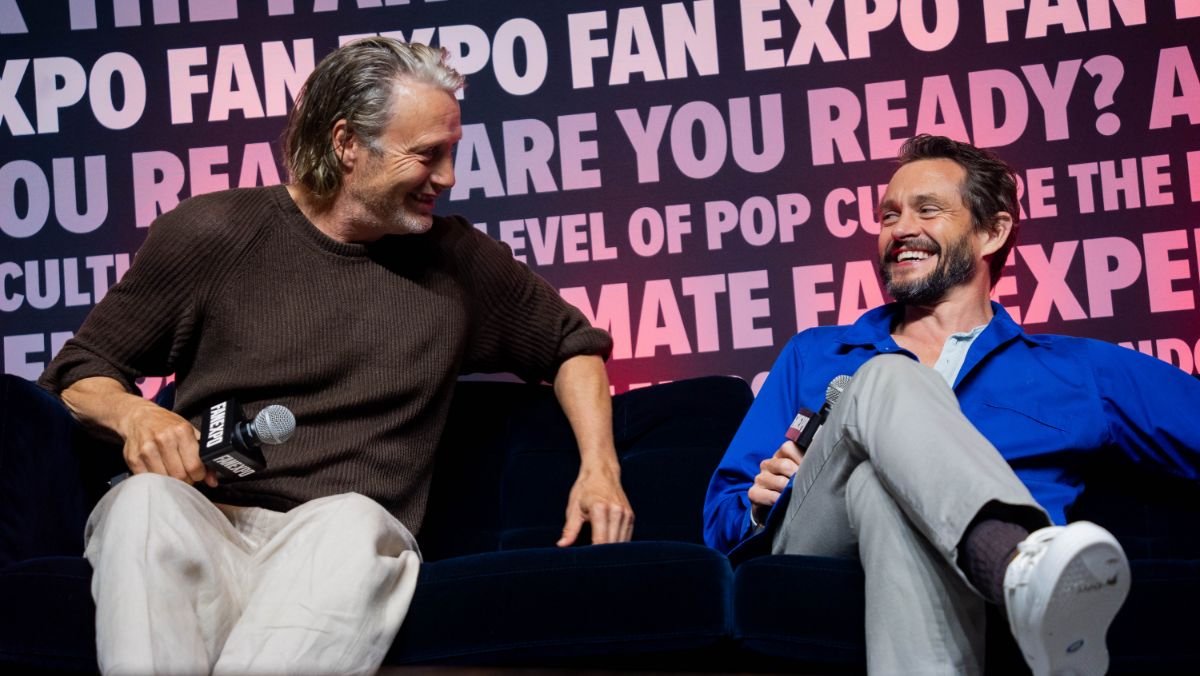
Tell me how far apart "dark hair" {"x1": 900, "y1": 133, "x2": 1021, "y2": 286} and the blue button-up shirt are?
21cm

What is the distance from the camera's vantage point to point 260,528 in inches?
87.4

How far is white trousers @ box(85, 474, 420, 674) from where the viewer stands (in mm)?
1801

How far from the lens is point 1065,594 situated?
1.56m

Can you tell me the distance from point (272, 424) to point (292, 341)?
1.42 feet

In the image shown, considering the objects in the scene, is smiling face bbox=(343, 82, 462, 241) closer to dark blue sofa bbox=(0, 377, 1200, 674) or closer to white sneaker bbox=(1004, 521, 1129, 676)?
dark blue sofa bbox=(0, 377, 1200, 674)

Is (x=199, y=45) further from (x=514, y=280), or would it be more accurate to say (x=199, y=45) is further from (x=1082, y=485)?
(x=1082, y=485)

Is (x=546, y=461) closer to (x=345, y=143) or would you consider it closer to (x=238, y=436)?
(x=345, y=143)

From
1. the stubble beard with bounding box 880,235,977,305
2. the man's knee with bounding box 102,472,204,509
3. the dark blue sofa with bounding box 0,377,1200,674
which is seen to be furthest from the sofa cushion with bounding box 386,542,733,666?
the stubble beard with bounding box 880,235,977,305

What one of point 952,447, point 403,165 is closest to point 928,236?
point 952,447

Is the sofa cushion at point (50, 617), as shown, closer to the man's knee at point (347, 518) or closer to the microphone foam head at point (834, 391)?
the man's knee at point (347, 518)

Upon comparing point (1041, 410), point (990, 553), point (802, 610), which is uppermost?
point (1041, 410)

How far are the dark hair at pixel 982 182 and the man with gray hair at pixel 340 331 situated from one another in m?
0.72

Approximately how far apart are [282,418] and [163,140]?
1.52m

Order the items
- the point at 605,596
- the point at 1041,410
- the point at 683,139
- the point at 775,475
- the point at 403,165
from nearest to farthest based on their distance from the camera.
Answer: the point at 605,596 → the point at 775,475 → the point at 1041,410 → the point at 403,165 → the point at 683,139
